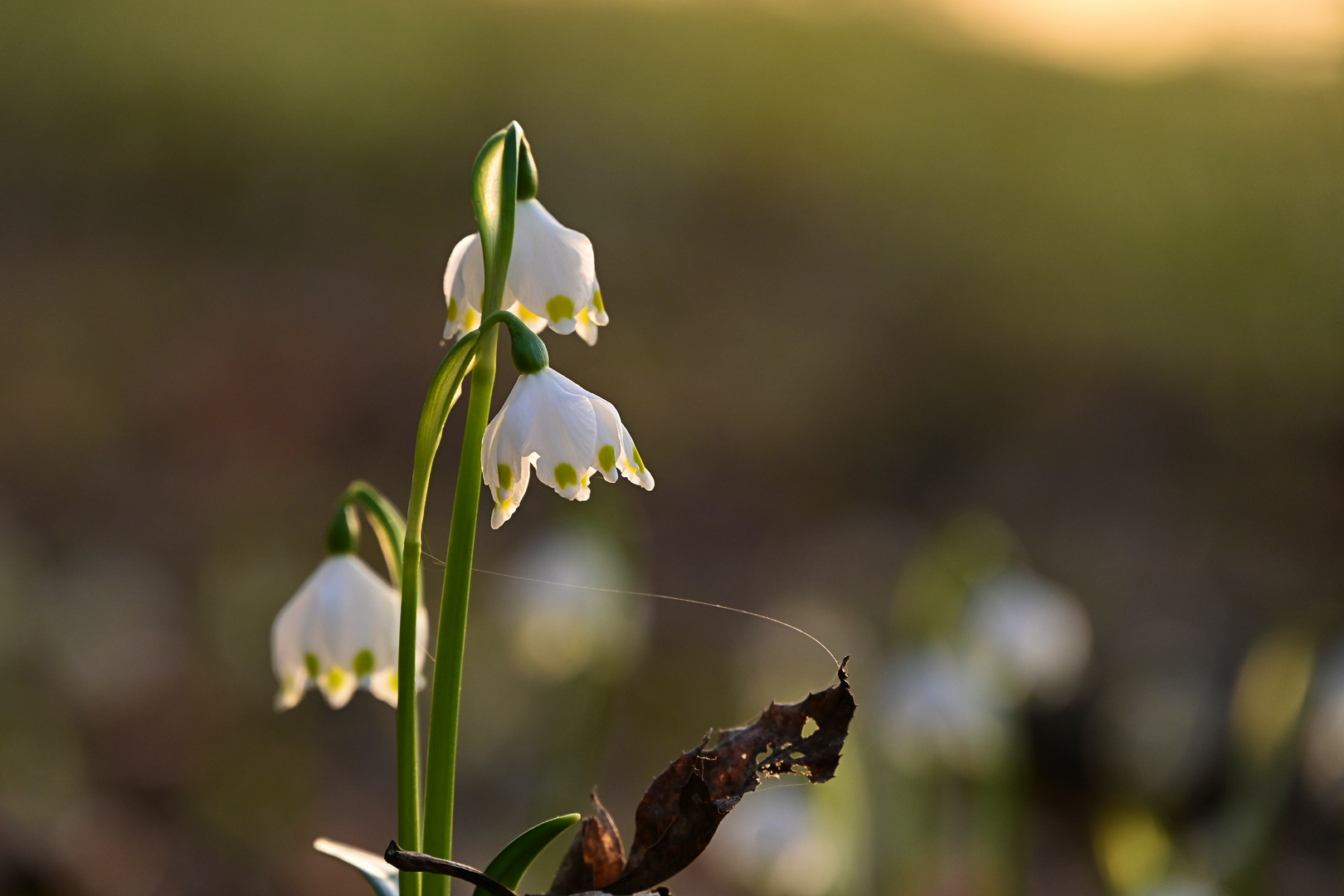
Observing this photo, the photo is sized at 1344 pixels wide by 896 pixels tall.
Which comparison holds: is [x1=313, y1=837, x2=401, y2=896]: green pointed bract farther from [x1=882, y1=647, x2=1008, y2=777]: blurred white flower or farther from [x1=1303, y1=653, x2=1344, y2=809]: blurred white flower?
[x1=1303, y1=653, x2=1344, y2=809]: blurred white flower

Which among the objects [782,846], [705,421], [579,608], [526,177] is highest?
[705,421]

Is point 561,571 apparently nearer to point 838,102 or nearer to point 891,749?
point 891,749

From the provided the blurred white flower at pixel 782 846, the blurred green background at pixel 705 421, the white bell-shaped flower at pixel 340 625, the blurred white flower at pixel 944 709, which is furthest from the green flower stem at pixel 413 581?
the blurred white flower at pixel 944 709

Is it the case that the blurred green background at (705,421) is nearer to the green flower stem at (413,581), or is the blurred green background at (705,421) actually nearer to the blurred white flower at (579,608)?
the blurred white flower at (579,608)

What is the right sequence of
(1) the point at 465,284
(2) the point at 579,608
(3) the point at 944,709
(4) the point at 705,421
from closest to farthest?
1. (1) the point at 465,284
2. (3) the point at 944,709
3. (2) the point at 579,608
4. (4) the point at 705,421

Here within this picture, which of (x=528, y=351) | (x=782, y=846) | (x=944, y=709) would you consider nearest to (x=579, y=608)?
(x=782, y=846)

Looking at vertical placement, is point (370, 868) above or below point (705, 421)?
below

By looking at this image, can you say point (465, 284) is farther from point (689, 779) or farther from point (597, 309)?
point (689, 779)
